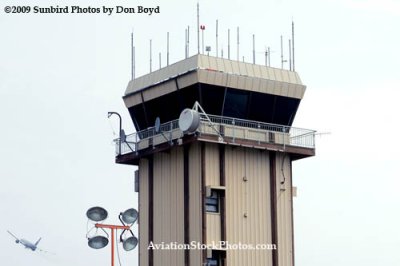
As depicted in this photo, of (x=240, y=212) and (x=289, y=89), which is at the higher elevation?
(x=289, y=89)

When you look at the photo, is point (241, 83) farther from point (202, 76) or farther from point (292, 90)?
point (292, 90)

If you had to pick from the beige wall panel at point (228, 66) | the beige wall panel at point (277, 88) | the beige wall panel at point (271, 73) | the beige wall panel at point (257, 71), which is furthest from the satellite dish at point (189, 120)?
the beige wall panel at point (271, 73)

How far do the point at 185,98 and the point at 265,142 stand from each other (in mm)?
4776

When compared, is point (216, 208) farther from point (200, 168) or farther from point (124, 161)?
point (124, 161)

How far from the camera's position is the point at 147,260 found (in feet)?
219

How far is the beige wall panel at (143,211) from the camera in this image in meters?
67.1

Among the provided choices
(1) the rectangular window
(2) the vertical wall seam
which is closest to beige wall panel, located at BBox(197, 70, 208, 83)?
(2) the vertical wall seam

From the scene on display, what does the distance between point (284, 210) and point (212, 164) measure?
16.3ft

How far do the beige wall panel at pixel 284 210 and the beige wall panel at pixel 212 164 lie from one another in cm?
385

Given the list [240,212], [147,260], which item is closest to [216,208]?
[240,212]

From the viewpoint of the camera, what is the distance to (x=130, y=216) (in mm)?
66312

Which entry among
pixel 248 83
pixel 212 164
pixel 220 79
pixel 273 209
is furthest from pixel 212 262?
pixel 248 83

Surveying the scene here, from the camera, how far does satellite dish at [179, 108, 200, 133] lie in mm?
62125

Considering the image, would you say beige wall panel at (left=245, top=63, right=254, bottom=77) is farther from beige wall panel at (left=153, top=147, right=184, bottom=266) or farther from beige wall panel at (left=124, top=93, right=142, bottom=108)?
beige wall panel at (left=124, top=93, right=142, bottom=108)
